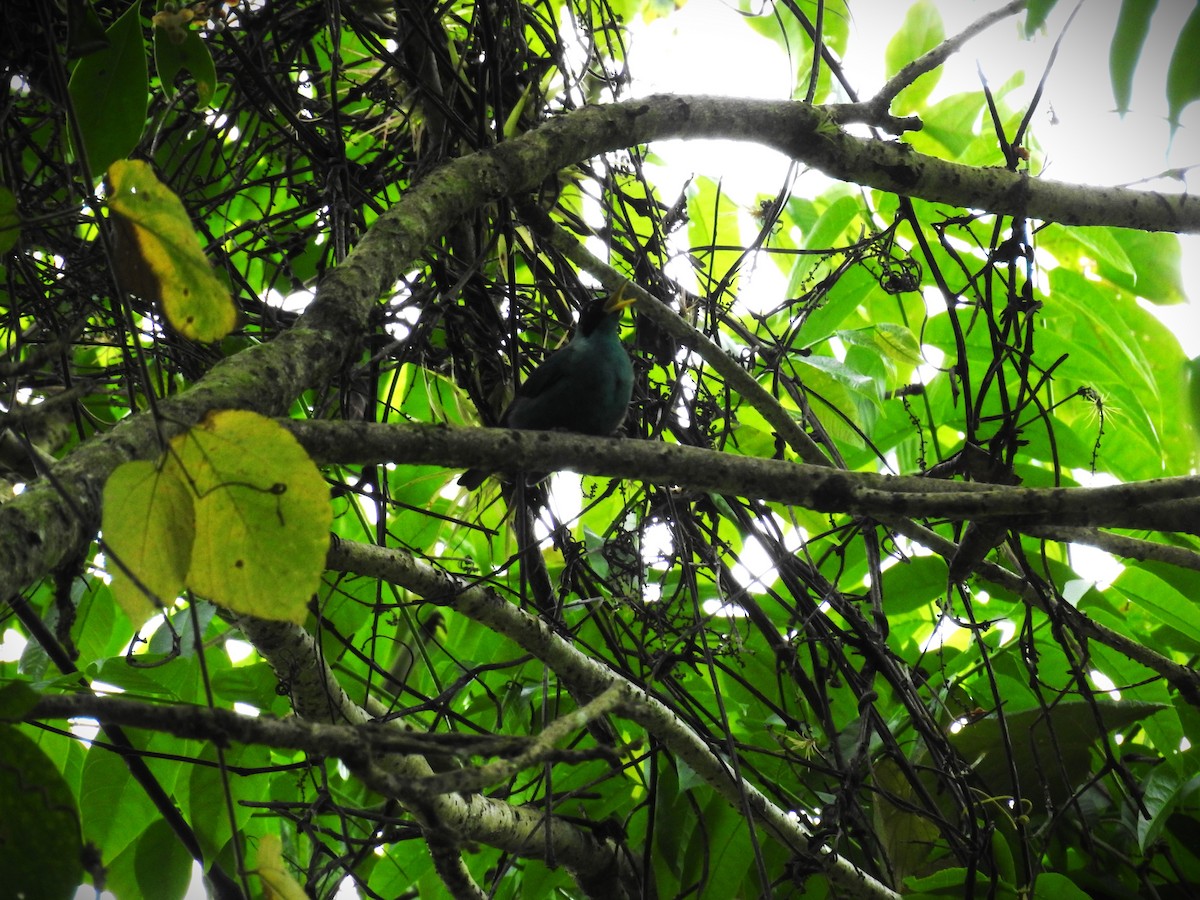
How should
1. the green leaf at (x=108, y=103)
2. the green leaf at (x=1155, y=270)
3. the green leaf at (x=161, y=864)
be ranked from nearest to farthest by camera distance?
the green leaf at (x=108, y=103) → the green leaf at (x=161, y=864) → the green leaf at (x=1155, y=270)

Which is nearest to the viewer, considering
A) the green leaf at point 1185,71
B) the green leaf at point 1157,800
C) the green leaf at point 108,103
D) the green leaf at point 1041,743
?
the green leaf at point 1185,71

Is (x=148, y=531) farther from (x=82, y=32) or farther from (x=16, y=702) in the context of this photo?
(x=82, y=32)

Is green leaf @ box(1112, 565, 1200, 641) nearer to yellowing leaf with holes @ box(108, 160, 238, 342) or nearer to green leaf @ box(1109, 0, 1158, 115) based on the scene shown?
green leaf @ box(1109, 0, 1158, 115)

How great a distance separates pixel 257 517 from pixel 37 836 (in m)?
0.40

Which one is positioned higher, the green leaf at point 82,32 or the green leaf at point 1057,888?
the green leaf at point 82,32

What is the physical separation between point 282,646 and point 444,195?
3.59 feet

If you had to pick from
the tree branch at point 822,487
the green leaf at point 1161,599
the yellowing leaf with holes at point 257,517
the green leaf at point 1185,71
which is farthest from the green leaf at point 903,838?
the yellowing leaf with holes at point 257,517

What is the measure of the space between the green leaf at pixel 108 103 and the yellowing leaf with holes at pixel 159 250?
583mm

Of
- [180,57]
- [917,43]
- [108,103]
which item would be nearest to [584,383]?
[180,57]

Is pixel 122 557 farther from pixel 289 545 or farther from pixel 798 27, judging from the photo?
pixel 798 27

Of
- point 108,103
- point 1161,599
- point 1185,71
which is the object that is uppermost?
point 108,103

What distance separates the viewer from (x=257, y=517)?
1188 millimetres

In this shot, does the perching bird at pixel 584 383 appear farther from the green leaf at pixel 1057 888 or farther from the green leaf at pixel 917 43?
the green leaf at pixel 1057 888

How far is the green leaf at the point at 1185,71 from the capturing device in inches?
56.6
